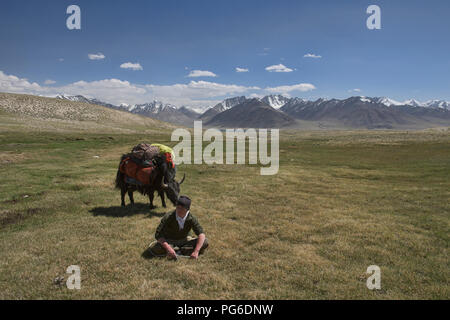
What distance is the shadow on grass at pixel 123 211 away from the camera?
948 cm

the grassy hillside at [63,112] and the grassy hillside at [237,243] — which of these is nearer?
the grassy hillside at [237,243]

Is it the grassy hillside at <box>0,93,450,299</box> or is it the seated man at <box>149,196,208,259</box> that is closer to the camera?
the grassy hillside at <box>0,93,450,299</box>

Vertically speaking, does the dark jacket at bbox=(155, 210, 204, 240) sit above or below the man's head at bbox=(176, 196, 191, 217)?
below

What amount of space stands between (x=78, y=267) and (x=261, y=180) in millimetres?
12952

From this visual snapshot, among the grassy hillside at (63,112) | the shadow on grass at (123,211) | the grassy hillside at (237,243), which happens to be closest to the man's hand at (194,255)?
the grassy hillside at (237,243)

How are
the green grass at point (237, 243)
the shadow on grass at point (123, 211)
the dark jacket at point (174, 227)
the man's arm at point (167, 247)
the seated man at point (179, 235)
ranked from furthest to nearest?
the shadow on grass at point (123, 211), the dark jacket at point (174, 227), the seated man at point (179, 235), the man's arm at point (167, 247), the green grass at point (237, 243)

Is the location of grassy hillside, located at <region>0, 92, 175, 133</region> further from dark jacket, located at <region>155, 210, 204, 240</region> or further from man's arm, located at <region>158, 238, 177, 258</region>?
man's arm, located at <region>158, 238, 177, 258</region>

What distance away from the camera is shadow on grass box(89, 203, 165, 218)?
373 inches

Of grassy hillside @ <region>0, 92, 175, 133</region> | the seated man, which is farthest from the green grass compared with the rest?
grassy hillside @ <region>0, 92, 175, 133</region>

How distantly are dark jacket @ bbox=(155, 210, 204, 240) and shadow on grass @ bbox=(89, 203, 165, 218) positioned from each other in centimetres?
308

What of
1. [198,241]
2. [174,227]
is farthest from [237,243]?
[174,227]

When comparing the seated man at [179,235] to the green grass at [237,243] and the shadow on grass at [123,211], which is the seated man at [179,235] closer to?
the green grass at [237,243]
